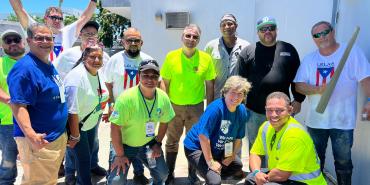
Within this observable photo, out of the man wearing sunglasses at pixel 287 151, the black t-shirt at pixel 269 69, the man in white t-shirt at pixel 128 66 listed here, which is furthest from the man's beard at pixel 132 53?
the man wearing sunglasses at pixel 287 151

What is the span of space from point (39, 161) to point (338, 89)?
2890 mm

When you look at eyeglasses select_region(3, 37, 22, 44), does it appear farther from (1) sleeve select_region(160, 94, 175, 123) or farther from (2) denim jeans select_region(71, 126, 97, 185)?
(1) sleeve select_region(160, 94, 175, 123)

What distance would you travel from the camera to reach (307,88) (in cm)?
357

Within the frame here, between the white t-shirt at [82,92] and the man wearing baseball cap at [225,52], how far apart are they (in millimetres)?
1668

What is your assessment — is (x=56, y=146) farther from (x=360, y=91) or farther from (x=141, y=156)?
(x=360, y=91)

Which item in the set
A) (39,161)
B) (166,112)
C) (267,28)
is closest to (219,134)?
(166,112)

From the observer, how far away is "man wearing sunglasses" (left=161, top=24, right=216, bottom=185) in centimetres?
411

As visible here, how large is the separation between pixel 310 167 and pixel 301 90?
3.61 ft


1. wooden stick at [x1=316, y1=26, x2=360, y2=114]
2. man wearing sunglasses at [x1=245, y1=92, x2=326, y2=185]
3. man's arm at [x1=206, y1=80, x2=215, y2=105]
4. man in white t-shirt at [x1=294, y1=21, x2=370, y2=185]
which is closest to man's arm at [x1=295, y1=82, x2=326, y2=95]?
man in white t-shirt at [x1=294, y1=21, x2=370, y2=185]

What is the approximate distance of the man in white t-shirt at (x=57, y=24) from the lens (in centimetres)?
398

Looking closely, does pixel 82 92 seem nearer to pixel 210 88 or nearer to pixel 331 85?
pixel 210 88

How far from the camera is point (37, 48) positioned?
2.67 metres

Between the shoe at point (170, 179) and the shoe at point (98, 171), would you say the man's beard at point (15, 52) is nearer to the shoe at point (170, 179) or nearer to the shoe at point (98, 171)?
the shoe at point (98, 171)

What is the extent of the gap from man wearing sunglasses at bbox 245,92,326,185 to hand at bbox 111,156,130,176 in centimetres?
132
